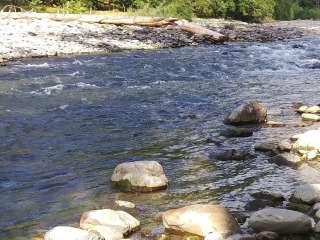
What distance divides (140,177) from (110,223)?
4.64 ft

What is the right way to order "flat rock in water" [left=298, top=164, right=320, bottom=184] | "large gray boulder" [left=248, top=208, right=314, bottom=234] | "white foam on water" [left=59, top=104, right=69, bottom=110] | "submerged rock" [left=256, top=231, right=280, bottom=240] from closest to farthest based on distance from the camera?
"submerged rock" [left=256, top=231, right=280, bottom=240] → "large gray boulder" [left=248, top=208, right=314, bottom=234] → "flat rock in water" [left=298, top=164, right=320, bottom=184] → "white foam on water" [left=59, top=104, right=69, bottom=110]

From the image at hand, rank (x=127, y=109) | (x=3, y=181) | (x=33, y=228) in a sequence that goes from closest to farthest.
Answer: (x=33, y=228), (x=3, y=181), (x=127, y=109)

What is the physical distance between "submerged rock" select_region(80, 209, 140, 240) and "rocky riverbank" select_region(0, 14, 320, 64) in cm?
1390

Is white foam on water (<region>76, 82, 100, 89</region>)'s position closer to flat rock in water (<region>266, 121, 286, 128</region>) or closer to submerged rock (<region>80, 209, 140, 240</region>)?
flat rock in water (<region>266, 121, 286, 128</region>)

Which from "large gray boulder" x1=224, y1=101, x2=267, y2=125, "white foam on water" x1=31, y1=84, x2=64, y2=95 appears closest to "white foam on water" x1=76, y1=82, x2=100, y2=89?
"white foam on water" x1=31, y1=84, x2=64, y2=95

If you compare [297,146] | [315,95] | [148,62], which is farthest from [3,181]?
[148,62]

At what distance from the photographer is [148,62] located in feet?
62.4

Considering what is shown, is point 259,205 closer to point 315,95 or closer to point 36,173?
point 36,173

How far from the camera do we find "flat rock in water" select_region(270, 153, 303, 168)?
8.08 m

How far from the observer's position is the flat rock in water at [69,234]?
5.21m

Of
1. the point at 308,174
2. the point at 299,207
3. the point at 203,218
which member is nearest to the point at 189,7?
the point at 308,174

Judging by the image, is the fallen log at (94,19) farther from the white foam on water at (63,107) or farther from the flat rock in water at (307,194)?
the flat rock in water at (307,194)

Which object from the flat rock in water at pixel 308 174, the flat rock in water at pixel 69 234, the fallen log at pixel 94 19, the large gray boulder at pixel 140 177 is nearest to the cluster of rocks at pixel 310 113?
the flat rock in water at pixel 308 174

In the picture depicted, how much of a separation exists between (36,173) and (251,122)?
4.90 metres
